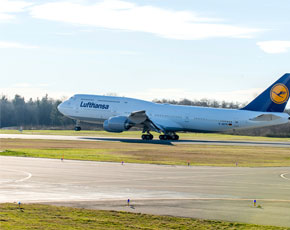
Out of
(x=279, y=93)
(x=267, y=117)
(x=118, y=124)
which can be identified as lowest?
(x=118, y=124)

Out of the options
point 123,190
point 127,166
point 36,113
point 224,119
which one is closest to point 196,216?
point 123,190

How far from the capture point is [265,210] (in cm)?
1852

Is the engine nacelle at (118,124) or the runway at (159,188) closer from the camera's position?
the runway at (159,188)

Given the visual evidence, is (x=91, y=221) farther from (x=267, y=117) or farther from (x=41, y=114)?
(x=41, y=114)

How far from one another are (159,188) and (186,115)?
47365mm

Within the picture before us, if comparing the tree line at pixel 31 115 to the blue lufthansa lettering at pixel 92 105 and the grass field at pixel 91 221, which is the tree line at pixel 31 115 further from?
the grass field at pixel 91 221

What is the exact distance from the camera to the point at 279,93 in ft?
226

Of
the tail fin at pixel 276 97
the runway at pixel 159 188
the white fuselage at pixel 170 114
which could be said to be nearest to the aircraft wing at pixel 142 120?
the white fuselage at pixel 170 114

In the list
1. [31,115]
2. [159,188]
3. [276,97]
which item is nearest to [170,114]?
[276,97]

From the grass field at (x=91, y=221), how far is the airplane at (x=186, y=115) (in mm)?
50696

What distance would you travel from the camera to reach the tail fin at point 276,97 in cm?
6875

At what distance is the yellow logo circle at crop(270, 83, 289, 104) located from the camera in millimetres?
68750

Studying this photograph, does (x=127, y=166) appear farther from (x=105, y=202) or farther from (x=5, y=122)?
(x=5, y=122)

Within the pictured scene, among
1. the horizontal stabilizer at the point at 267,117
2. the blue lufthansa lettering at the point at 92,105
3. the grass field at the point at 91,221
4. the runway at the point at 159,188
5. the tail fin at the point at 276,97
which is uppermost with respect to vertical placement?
the tail fin at the point at 276,97
